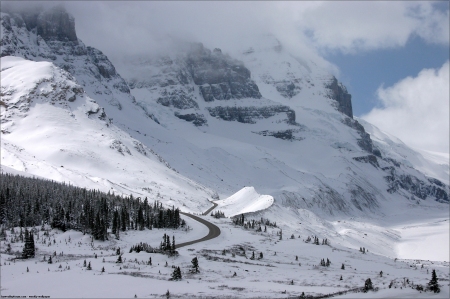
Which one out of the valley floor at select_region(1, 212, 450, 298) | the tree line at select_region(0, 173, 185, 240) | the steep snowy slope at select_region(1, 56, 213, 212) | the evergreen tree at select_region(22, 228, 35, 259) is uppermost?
the steep snowy slope at select_region(1, 56, 213, 212)

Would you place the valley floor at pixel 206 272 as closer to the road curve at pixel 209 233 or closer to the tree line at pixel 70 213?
the road curve at pixel 209 233

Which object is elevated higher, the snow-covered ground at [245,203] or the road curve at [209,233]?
the snow-covered ground at [245,203]

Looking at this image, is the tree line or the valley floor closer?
the valley floor

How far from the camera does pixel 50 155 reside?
17062 centimetres

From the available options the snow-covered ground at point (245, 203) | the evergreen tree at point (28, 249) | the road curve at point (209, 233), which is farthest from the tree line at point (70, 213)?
the snow-covered ground at point (245, 203)

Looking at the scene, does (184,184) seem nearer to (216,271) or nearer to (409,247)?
(409,247)

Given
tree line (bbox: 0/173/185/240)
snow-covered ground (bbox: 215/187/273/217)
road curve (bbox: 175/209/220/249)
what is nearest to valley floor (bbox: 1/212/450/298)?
road curve (bbox: 175/209/220/249)

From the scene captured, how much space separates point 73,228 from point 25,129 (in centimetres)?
13514

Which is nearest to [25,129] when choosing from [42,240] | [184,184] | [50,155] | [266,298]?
[50,155]

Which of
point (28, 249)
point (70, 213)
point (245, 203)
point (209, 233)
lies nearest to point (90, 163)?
point (245, 203)

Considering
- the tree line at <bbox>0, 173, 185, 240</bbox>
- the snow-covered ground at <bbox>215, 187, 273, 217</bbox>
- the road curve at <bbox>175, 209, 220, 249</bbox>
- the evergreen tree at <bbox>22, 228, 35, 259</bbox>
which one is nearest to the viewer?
the evergreen tree at <bbox>22, 228, 35, 259</bbox>

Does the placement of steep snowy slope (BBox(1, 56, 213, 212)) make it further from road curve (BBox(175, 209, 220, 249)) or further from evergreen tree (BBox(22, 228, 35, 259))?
evergreen tree (BBox(22, 228, 35, 259))

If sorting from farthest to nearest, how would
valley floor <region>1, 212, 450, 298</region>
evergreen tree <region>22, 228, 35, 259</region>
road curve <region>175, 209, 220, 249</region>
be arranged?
road curve <region>175, 209, 220, 249</region>
evergreen tree <region>22, 228, 35, 259</region>
valley floor <region>1, 212, 450, 298</region>

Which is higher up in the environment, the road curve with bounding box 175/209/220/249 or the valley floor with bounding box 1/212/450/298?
the road curve with bounding box 175/209/220/249
